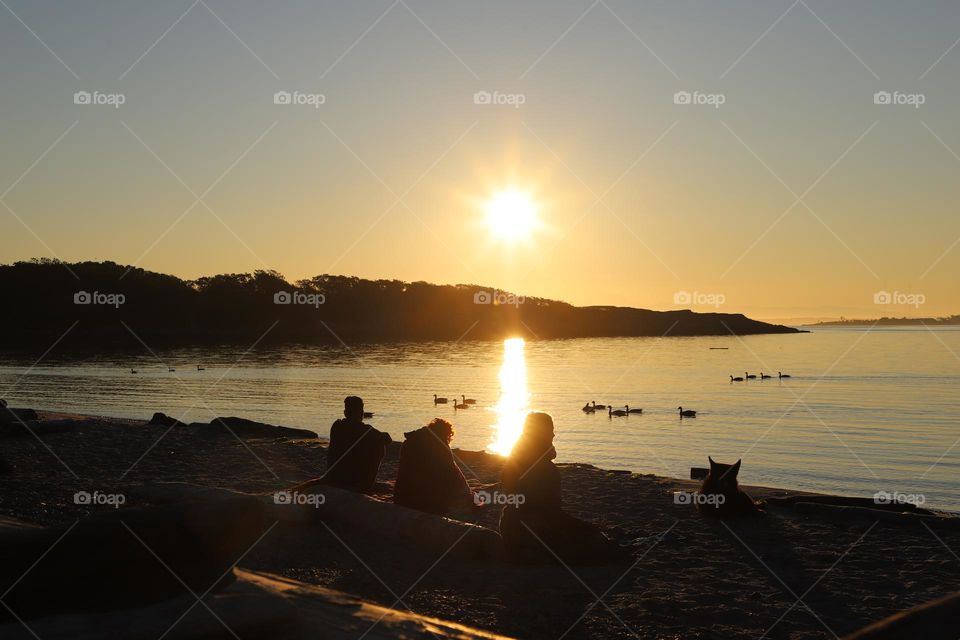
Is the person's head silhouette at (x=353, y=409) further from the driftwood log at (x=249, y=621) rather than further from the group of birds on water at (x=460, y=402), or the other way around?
the group of birds on water at (x=460, y=402)

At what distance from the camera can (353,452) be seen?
39.8 feet

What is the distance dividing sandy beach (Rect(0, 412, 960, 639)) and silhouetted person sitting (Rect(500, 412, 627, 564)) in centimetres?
30

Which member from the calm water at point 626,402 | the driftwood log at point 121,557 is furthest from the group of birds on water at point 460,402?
the driftwood log at point 121,557

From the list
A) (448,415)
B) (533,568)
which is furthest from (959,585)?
(448,415)

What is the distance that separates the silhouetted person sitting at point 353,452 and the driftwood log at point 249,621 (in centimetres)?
663

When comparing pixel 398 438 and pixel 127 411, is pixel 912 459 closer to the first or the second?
pixel 398 438

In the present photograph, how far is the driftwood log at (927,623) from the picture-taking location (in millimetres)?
2604

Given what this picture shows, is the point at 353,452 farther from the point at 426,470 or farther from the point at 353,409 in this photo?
the point at 426,470

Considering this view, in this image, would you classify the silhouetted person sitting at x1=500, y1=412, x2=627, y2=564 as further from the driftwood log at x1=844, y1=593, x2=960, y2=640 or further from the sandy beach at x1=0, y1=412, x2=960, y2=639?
the driftwood log at x1=844, y1=593, x2=960, y2=640

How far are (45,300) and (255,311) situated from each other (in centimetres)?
3107

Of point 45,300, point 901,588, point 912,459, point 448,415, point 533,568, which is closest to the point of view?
point 901,588

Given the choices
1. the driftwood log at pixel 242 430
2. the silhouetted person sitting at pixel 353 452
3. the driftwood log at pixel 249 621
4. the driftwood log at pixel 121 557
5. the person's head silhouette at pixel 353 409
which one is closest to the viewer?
the driftwood log at pixel 249 621

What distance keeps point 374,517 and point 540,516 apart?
231cm

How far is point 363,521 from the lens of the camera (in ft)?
34.8
